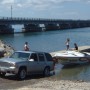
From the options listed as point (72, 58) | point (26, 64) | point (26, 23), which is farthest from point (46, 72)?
point (26, 23)

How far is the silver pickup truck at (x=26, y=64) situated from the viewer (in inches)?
813

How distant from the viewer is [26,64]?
844 inches

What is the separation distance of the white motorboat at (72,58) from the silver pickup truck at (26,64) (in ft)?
27.1

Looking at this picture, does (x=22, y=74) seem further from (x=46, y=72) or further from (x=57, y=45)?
(x=57, y=45)

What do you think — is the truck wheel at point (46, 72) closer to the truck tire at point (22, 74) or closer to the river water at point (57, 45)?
the river water at point (57, 45)

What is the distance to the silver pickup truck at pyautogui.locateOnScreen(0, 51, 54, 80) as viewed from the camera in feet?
67.8

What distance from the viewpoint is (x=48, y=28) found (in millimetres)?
196500

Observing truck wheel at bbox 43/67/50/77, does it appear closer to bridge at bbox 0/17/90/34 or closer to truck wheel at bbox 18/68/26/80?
truck wheel at bbox 18/68/26/80

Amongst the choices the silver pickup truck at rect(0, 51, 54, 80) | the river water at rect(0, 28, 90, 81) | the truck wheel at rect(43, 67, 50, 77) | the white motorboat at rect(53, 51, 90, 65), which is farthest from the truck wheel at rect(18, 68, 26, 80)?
the white motorboat at rect(53, 51, 90, 65)

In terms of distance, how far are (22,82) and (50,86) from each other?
2676mm

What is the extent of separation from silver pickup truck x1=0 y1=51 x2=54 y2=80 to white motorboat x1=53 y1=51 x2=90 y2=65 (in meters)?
8.25

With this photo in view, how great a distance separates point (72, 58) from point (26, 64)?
485 inches

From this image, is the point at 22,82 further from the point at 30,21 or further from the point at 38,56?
the point at 30,21

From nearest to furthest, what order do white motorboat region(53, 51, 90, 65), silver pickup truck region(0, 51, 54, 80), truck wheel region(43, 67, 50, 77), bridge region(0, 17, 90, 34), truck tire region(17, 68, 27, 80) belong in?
silver pickup truck region(0, 51, 54, 80), truck tire region(17, 68, 27, 80), truck wheel region(43, 67, 50, 77), white motorboat region(53, 51, 90, 65), bridge region(0, 17, 90, 34)
